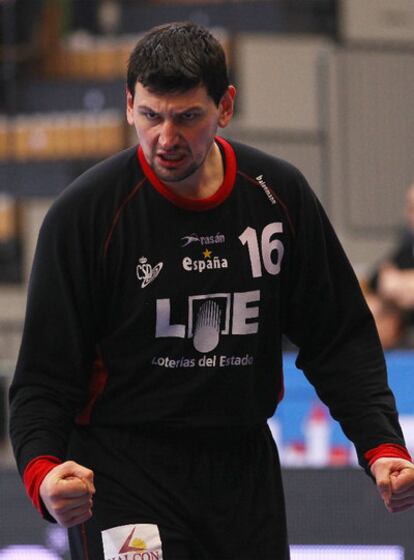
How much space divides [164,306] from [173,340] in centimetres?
8

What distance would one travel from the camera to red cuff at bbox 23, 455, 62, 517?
267 cm

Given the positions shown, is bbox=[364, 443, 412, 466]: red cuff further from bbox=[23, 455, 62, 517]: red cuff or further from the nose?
the nose

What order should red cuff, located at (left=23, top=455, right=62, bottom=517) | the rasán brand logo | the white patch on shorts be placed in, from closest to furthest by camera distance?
red cuff, located at (left=23, top=455, right=62, bottom=517)
the white patch on shorts
the rasán brand logo

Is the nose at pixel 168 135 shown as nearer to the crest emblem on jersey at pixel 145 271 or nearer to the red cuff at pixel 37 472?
the crest emblem on jersey at pixel 145 271

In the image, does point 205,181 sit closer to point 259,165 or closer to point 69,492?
point 259,165

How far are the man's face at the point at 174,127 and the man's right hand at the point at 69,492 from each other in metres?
0.63

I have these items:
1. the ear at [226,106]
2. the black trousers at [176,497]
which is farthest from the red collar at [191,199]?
the black trousers at [176,497]

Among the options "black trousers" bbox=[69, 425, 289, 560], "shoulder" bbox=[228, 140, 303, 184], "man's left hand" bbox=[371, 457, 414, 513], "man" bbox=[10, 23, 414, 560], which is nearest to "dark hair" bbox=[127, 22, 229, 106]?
"man" bbox=[10, 23, 414, 560]

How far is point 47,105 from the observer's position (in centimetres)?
1034

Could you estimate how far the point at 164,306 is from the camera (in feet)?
9.30

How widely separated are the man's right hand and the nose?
66 cm

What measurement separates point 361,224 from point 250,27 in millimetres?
1715

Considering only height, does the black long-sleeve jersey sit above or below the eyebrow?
below

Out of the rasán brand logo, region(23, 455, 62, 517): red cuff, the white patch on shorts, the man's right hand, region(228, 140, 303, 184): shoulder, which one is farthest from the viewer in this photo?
region(228, 140, 303, 184): shoulder
